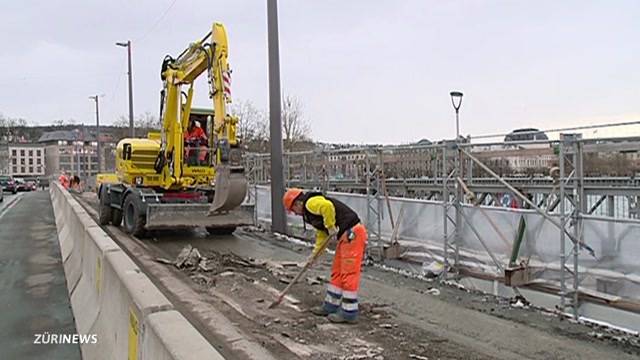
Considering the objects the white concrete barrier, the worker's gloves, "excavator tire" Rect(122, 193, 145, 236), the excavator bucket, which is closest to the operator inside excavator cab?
"excavator tire" Rect(122, 193, 145, 236)

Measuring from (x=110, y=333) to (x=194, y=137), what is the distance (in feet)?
33.0

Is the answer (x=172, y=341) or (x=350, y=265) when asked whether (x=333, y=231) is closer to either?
(x=350, y=265)

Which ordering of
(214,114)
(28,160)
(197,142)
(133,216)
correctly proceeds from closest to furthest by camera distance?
1. (214,114)
2. (133,216)
3. (197,142)
4. (28,160)

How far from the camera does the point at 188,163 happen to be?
14633 mm

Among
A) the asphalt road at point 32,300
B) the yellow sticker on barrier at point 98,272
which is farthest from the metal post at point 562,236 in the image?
the asphalt road at point 32,300

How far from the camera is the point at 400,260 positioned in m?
10.8

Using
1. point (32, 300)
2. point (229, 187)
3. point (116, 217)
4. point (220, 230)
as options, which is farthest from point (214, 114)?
point (32, 300)

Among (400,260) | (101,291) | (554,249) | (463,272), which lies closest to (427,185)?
(400,260)

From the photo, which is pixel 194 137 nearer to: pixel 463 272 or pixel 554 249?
pixel 463 272

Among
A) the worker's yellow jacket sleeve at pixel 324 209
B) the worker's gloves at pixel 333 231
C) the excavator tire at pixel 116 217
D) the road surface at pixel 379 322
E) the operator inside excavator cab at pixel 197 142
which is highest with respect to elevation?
the operator inside excavator cab at pixel 197 142

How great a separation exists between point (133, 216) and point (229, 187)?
3.08 meters

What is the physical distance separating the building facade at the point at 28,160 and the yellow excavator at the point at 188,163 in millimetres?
128827

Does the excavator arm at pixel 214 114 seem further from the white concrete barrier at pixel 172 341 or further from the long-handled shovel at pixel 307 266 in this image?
the white concrete barrier at pixel 172 341

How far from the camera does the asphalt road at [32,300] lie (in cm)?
655
